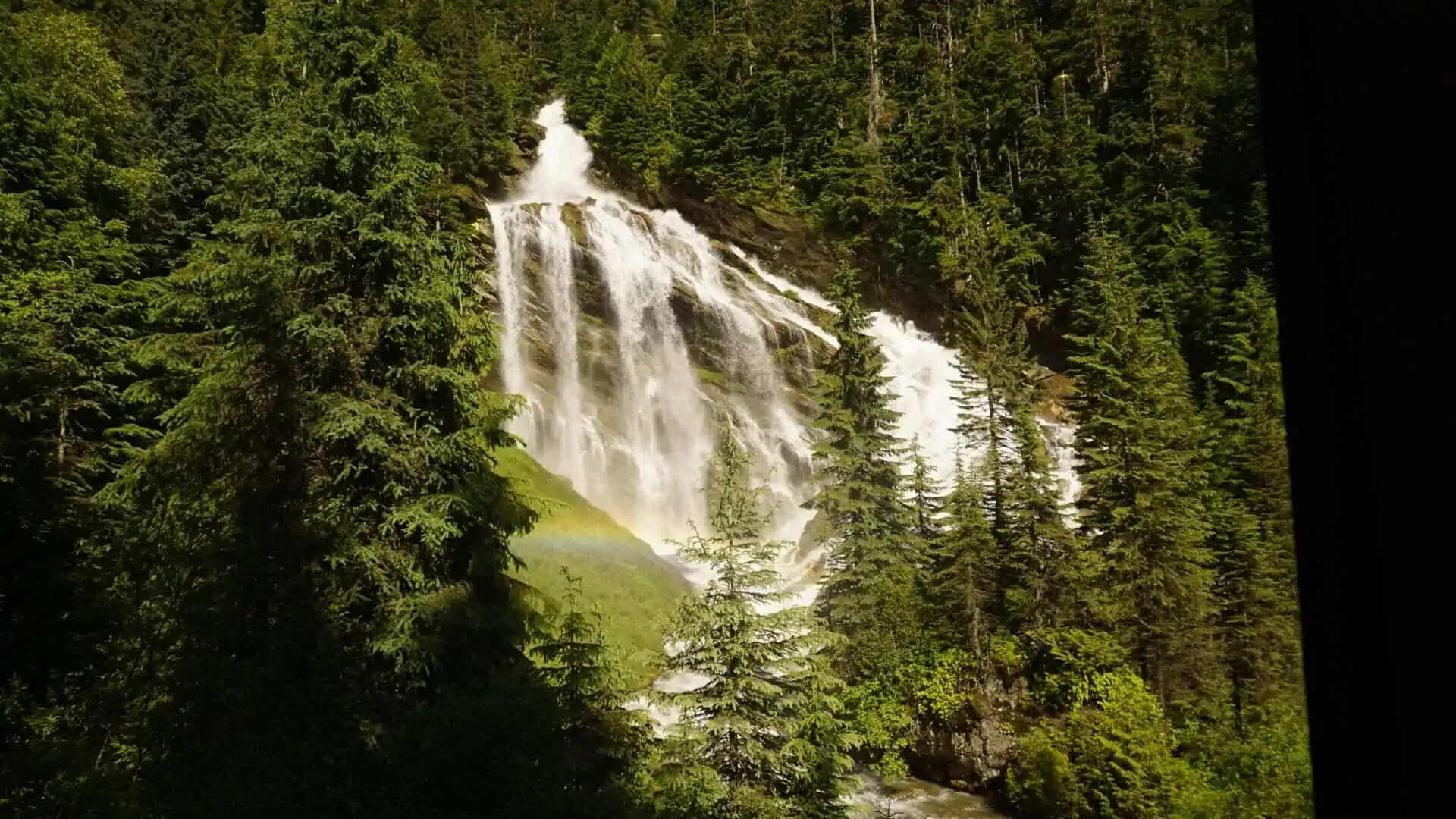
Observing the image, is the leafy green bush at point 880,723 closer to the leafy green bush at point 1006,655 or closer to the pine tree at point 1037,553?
the leafy green bush at point 1006,655

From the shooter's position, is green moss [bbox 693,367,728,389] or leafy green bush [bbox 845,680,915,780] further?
green moss [bbox 693,367,728,389]

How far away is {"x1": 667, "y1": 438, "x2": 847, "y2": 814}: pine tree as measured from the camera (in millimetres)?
9570

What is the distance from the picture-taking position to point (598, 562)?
70.6 ft

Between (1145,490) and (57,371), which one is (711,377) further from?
(57,371)

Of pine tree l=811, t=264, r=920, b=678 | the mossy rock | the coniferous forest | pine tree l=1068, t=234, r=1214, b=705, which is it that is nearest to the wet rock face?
the coniferous forest

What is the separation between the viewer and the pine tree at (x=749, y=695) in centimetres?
957

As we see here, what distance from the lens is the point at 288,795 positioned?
20.0 ft

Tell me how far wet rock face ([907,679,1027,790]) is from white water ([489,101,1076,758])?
240 inches

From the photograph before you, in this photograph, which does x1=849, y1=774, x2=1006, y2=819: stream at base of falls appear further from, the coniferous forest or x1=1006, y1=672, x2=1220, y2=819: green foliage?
x1=1006, y1=672, x2=1220, y2=819: green foliage

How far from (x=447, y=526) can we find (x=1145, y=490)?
1358cm

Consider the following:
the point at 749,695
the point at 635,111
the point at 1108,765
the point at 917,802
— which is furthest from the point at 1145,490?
the point at 635,111

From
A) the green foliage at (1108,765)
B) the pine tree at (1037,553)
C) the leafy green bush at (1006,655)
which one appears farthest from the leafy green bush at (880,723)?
the pine tree at (1037,553)

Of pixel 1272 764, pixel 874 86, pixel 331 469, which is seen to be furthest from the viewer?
pixel 874 86

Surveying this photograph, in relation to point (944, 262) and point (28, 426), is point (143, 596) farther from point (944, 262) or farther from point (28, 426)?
point (944, 262)
